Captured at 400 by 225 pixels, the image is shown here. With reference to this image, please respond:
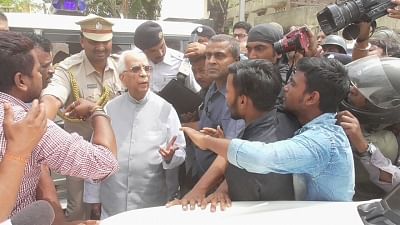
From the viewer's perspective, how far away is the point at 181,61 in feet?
11.9

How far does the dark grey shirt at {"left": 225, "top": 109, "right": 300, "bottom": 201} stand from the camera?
1.74 metres

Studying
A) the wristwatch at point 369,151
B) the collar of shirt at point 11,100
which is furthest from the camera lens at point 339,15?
the collar of shirt at point 11,100

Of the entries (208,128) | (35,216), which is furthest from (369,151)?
(35,216)

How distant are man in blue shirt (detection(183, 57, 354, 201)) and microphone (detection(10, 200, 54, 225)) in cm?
75

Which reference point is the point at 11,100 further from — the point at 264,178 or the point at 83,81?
the point at 83,81

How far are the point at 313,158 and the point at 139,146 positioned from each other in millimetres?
1163

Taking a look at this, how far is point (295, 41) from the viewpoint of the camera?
101 inches

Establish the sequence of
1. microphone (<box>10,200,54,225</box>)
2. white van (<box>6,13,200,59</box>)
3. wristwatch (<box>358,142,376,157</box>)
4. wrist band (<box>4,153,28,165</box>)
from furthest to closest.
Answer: white van (<box>6,13,200,59</box>)
wristwatch (<box>358,142,376,157</box>)
wrist band (<box>4,153,28,165</box>)
microphone (<box>10,200,54,225</box>)

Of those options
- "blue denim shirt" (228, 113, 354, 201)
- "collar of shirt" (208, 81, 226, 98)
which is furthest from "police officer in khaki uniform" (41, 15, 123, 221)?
"blue denim shirt" (228, 113, 354, 201)

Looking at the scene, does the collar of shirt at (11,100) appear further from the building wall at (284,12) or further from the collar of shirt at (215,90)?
the building wall at (284,12)

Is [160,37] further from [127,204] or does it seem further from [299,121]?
[299,121]

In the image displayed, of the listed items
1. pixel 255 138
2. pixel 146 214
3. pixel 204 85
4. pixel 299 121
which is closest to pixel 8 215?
pixel 146 214

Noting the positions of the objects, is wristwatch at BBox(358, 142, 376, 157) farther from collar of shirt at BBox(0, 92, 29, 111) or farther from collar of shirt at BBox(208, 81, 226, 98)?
collar of shirt at BBox(0, 92, 29, 111)

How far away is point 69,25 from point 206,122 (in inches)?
92.1
